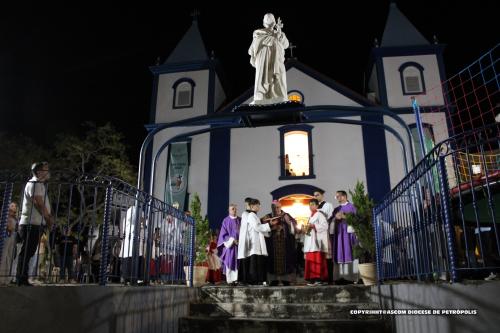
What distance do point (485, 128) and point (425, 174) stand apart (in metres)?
0.82

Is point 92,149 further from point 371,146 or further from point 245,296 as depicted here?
point 245,296

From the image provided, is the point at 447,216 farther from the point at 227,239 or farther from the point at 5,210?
the point at 227,239

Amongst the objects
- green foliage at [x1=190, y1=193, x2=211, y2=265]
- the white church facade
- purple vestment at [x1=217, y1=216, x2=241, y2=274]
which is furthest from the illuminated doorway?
purple vestment at [x1=217, y1=216, x2=241, y2=274]

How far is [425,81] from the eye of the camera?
17.1m

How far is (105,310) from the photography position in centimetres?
417

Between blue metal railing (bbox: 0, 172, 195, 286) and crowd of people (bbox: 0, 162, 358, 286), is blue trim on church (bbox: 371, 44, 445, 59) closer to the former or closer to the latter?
crowd of people (bbox: 0, 162, 358, 286)

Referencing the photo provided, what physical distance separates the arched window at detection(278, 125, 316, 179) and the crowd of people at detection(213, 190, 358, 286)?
7.05 m

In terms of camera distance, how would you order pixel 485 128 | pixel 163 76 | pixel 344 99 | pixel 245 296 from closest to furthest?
pixel 485 128 < pixel 245 296 < pixel 344 99 < pixel 163 76

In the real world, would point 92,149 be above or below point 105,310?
above

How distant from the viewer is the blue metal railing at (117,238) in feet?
15.1

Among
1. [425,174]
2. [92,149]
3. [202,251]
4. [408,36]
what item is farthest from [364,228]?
[92,149]

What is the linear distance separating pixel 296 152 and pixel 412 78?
19.2ft

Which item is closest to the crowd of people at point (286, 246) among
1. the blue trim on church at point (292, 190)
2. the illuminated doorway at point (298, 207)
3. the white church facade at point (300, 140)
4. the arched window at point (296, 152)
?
the blue trim on church at point (292, 190)

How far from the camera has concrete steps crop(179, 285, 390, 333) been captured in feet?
17.7
